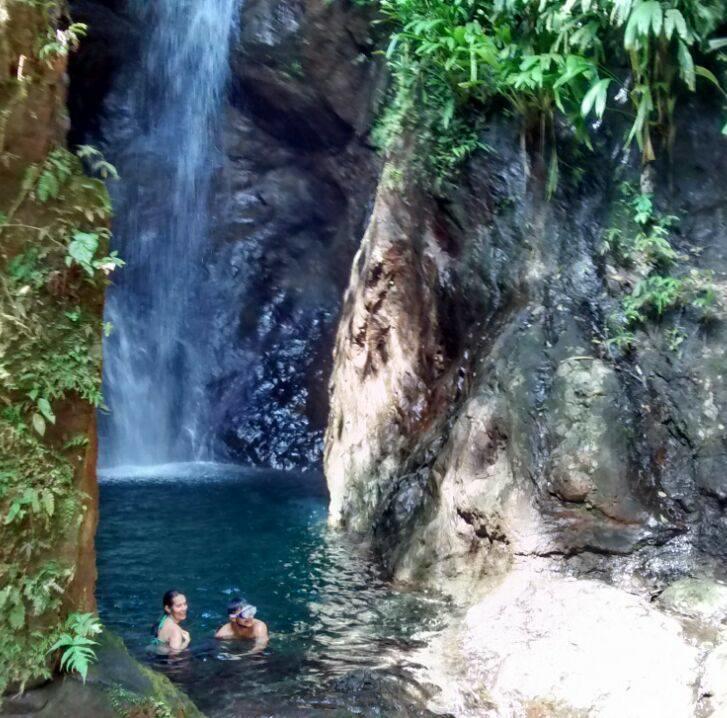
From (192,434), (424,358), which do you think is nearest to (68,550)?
(424,358)

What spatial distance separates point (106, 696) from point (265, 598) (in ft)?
15.2

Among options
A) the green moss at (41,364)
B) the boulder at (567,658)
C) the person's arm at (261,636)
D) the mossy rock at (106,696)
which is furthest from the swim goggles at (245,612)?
the green moss at (41,364)

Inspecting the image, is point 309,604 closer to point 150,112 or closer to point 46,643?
point 46,643

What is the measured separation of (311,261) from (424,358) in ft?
31.9

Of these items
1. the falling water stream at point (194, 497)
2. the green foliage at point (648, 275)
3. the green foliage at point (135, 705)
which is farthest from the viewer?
the green foliage at point (648, 275)

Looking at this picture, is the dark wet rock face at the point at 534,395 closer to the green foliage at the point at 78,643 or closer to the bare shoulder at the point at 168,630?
the bare shoulder at the point at 168,630

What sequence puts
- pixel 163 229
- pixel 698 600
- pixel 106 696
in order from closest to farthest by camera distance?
pixel 106 696 < pixel 698 600 < pixel 163 229

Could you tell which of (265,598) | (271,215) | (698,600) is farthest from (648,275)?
(271,215)

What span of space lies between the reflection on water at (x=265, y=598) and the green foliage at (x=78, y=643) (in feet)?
5.42

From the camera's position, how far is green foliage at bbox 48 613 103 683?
3048 mm

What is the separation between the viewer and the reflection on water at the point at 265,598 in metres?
4.95

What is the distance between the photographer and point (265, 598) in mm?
7590

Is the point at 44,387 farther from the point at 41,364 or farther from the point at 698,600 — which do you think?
the point at 698,600

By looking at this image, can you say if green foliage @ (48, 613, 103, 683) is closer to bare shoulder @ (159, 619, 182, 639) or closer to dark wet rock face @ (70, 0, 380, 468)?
bare shoulder @ (159, 619, 182, 639)
